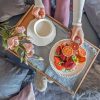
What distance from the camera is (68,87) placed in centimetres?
105

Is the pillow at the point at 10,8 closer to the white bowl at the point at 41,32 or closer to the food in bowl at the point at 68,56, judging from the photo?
the white bowl at the point at 41,32

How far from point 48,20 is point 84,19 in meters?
0.26

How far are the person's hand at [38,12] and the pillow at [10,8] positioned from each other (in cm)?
13

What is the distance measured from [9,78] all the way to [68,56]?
12.5 inches

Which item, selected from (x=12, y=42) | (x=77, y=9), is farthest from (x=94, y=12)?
(x=12, y=42)

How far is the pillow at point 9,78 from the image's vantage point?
1.14m

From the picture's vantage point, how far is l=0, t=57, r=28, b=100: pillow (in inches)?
45.1

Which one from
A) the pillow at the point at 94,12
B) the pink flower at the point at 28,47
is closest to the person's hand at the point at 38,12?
the pink flower at the point at 28,47

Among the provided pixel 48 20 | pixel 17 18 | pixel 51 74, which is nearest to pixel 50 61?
pixel 51 74

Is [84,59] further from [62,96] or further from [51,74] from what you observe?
[62,96]

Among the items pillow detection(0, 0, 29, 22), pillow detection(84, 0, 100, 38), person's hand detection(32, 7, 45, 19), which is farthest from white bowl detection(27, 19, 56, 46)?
pillow detection(84, 0, 100, 38)

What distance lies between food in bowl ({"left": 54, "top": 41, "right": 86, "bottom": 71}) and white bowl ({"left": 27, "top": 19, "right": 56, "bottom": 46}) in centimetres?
6

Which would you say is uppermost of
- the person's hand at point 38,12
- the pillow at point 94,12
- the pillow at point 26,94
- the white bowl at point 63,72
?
the person's hand at point 38,12

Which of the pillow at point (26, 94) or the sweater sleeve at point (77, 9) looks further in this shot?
the pillow at point (26, 94)
